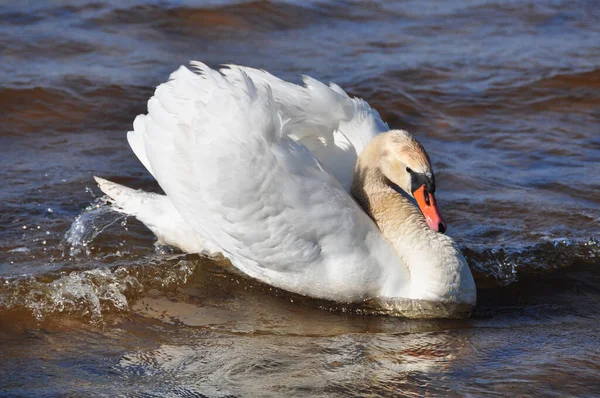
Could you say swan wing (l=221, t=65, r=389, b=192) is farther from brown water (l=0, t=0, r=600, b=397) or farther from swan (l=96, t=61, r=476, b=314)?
brown water (l=0, t=0, r=600, b=397)

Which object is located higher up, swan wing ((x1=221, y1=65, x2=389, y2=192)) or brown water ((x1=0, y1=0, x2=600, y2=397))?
swan wing ((x1=221, y1=65, x2=389, y2=192))

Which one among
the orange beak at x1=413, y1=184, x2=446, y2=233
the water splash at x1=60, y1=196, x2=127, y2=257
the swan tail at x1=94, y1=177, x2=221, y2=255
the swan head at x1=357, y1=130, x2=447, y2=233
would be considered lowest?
the water splash at x1=60, y1=196, x2=127, y2=257

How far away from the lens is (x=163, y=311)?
16.7 feet

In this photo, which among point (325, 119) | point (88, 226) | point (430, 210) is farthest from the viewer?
point (88, 226)

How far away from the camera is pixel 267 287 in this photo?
5465mm

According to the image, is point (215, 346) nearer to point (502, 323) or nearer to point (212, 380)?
point (212, 380)

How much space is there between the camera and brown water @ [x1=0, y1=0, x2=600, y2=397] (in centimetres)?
422

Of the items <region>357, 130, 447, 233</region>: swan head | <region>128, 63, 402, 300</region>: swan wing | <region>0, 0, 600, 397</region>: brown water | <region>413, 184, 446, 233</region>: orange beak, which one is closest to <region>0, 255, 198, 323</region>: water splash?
<region>0, 0, 600, 397</region>: brown water

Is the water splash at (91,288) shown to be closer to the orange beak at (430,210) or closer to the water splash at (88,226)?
the water splash at (88,226)

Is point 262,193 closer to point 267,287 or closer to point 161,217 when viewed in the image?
point 267,287

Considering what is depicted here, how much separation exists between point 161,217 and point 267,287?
34.9 inches

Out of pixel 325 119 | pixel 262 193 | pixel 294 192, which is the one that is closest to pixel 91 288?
pixel 262 193

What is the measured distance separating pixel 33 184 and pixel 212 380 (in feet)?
11.5

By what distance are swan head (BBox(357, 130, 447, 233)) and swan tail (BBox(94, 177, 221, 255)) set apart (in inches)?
45.7
